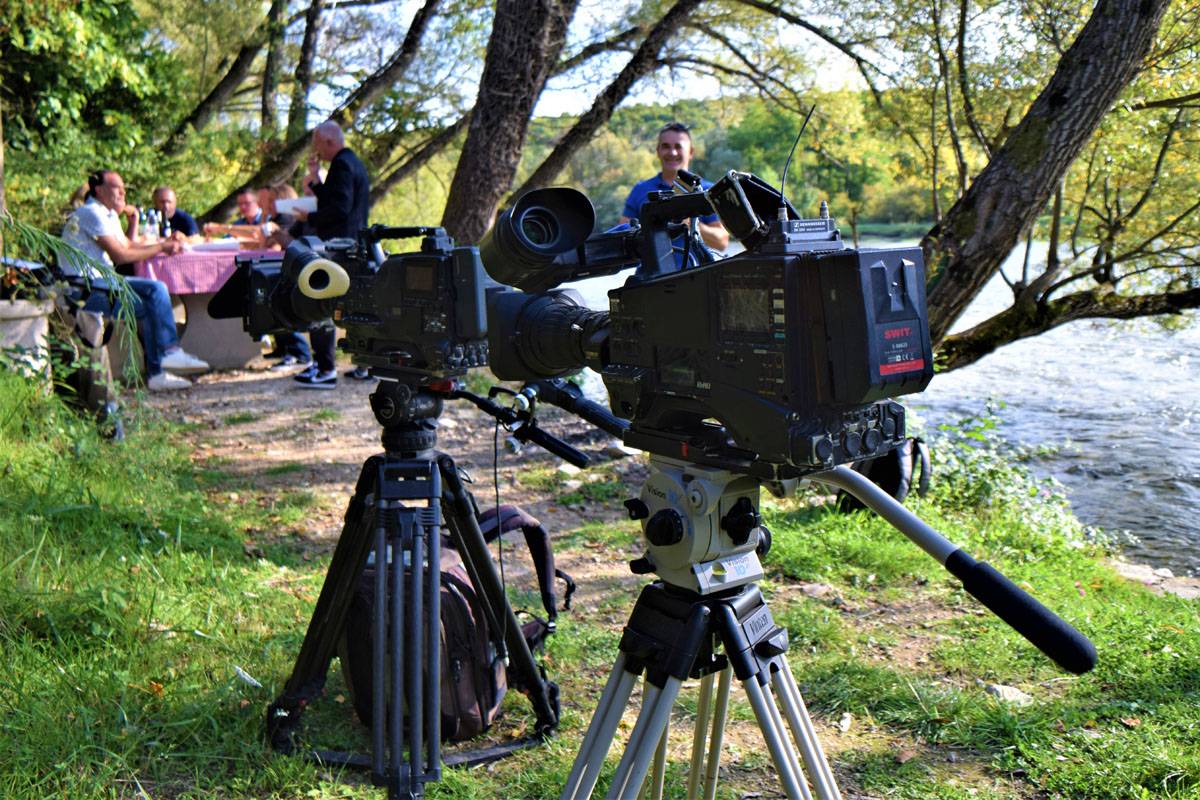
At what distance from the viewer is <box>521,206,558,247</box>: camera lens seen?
1974mm

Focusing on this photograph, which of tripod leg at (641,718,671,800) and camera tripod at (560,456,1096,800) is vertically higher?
camera tripod at (560,456,1096,800)

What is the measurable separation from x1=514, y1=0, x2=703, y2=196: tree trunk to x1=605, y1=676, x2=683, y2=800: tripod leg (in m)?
8.95

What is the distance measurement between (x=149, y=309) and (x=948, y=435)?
575 centimetres

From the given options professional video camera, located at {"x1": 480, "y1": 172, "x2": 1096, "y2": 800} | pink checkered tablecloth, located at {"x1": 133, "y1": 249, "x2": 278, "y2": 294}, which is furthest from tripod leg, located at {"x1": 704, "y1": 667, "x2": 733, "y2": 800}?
pink checkered tablecloth, located at {"x1": 133, "y1": 249, "x2": 278, "y2": 294}

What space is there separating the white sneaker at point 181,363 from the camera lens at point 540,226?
6320 millimetres

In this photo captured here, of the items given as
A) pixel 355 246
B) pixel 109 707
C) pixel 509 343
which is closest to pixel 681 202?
pixel 509 343

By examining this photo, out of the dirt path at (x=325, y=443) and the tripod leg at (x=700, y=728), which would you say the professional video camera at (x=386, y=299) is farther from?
the dirt path at (x=325, y=443)

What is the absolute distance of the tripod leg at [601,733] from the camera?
1.85 meters

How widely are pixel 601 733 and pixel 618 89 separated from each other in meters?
9.12

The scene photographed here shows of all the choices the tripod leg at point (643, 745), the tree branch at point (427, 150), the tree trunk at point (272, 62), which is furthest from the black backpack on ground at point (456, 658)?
the tree trunk at point (272, 62)

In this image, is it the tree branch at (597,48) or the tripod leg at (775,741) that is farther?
the tree branch at (597,48)

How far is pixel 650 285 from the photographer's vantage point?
1.75 m

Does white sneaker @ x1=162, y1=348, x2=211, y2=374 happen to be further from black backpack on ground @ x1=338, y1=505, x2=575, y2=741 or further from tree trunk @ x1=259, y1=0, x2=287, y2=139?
tree trunk @ x1=259, y1=0, x2=287, y2=139

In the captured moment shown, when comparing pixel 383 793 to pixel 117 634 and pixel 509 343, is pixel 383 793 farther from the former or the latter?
pixel 509 343
